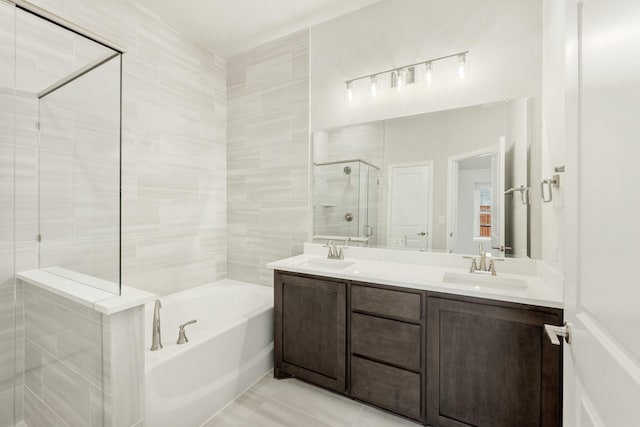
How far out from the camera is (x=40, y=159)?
68.3 inches

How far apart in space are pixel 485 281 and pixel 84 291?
222cm

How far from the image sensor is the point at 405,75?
7.32ft

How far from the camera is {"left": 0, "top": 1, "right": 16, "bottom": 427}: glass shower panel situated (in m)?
1.65

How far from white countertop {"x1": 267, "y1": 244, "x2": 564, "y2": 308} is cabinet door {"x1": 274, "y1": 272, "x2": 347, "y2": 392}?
114 mm

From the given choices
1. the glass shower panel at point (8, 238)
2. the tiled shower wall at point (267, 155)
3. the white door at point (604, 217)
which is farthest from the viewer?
the tiled shower wall at point (267, 155)

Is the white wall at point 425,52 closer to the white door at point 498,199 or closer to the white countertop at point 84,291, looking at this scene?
the white door at point 498,199

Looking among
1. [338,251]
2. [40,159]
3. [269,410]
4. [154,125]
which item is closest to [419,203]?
[338,251]

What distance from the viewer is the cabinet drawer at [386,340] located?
164 cm

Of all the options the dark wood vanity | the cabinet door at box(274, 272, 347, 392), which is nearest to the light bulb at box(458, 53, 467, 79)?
the dark wood vanity

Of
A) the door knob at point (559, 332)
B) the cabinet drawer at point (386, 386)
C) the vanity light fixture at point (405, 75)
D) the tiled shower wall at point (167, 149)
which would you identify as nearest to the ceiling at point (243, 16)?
the tiled shower wall at point (167, 149)

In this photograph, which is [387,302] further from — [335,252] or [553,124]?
[553,124]

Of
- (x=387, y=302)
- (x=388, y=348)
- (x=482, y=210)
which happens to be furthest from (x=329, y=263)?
(x=482, y=210)

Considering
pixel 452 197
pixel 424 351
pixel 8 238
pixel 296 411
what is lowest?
pixel 296 411

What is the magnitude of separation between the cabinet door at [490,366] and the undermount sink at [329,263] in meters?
0.82
